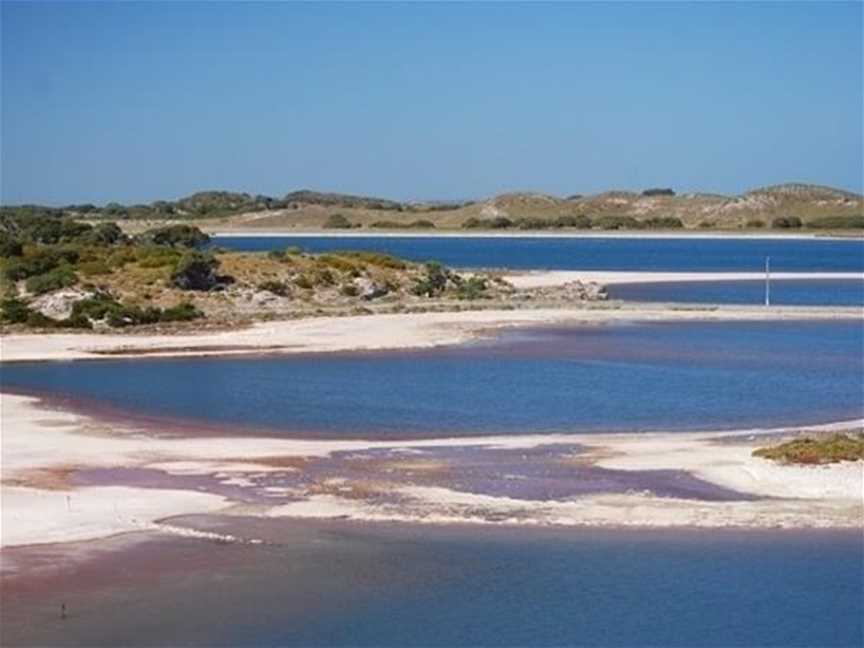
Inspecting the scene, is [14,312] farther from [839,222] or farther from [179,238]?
[839,222]

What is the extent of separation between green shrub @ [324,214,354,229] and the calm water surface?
159 m

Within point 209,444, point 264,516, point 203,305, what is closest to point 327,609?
point 264,516

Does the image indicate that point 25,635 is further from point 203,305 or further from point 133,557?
point 203,305

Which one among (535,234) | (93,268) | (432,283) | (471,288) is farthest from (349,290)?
(535,234)

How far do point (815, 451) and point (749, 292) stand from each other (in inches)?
2034

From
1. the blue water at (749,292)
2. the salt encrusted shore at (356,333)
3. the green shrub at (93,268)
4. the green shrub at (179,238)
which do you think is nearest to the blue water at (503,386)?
the salt encrusted shore at (356,333)

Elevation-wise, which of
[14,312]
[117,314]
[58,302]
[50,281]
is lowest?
[117,314]

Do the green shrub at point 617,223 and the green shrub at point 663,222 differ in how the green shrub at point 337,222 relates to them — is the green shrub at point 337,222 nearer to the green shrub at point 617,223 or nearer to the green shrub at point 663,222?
the green shrub at point 617,223

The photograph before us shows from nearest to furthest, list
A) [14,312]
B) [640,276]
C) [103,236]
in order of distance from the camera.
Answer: [14,312]
[103,236]
[640,276]

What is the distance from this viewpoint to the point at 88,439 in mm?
27516

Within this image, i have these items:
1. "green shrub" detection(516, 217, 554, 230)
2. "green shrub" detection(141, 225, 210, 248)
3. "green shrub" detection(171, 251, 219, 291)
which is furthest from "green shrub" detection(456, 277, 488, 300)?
"green shrub" detection(516, 217, 554, 230)

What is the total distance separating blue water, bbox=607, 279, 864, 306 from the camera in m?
68.2

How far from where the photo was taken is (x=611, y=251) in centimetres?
13012

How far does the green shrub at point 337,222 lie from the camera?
17884cm
